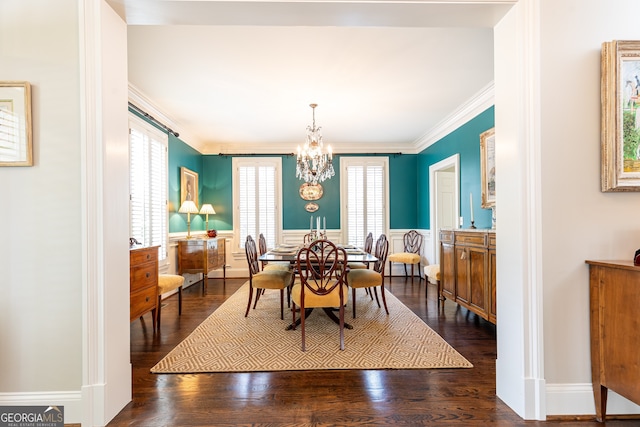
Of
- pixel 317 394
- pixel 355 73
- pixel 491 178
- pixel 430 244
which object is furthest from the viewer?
pixel 430 244

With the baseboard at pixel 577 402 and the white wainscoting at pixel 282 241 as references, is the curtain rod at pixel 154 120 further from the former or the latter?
the baseboard at pixel 577 402

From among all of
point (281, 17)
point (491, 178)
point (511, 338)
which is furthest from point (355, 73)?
point (511, 338)

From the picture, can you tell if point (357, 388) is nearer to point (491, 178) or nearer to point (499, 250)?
point (499, 250)

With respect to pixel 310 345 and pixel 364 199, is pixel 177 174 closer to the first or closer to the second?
pixel 364 199

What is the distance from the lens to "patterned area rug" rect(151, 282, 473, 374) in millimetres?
2355

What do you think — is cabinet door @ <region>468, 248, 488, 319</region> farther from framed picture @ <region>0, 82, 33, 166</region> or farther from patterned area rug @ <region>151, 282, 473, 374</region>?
framed picture @ <region>0, 82, 33, 166</region>

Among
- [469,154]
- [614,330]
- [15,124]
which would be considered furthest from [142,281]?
[469,154]

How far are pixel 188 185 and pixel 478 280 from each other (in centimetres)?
476

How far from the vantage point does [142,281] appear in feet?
9.36

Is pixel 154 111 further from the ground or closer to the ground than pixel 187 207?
further from the ground

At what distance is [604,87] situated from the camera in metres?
1.72

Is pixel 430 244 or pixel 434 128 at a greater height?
pixel 434 128

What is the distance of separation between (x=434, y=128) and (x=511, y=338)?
4159mm

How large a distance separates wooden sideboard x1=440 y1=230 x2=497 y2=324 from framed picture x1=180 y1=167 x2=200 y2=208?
4.15 m
